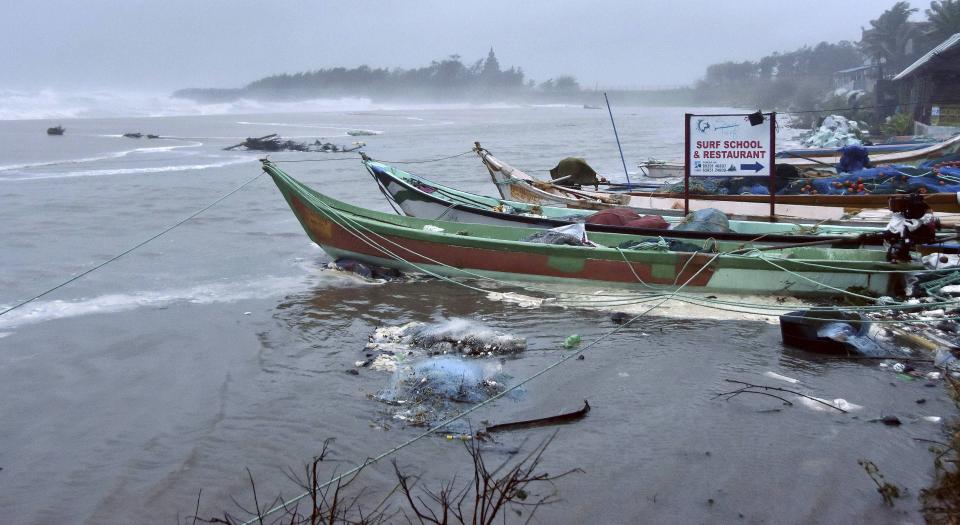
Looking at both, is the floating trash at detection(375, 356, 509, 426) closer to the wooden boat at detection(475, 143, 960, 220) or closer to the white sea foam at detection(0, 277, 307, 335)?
the white sea foam at detection(0, 277, 307, 335)

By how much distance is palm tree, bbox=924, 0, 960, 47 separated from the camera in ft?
124

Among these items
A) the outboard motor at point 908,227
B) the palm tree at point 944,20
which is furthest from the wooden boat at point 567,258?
the palm tree at point 944,20

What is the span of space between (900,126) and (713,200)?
60.9ft

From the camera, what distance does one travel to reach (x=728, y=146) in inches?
403

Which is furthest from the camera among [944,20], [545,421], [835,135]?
[944,20]

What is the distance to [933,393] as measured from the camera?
588 centimetres

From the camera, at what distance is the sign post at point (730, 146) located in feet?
33.1

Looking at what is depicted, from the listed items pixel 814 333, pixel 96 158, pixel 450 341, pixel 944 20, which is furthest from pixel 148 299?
pixel 944 20

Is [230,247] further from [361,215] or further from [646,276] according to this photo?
[646,276]

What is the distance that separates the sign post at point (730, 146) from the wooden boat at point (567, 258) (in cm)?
142

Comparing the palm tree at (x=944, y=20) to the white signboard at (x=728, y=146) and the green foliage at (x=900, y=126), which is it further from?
the white signboard at (x=728, y=146)

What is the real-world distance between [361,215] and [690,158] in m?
4.34

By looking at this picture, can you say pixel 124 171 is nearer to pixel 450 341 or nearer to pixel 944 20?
pixel 450 341

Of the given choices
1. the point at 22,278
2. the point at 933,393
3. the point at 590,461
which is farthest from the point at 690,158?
the point at 22,278
